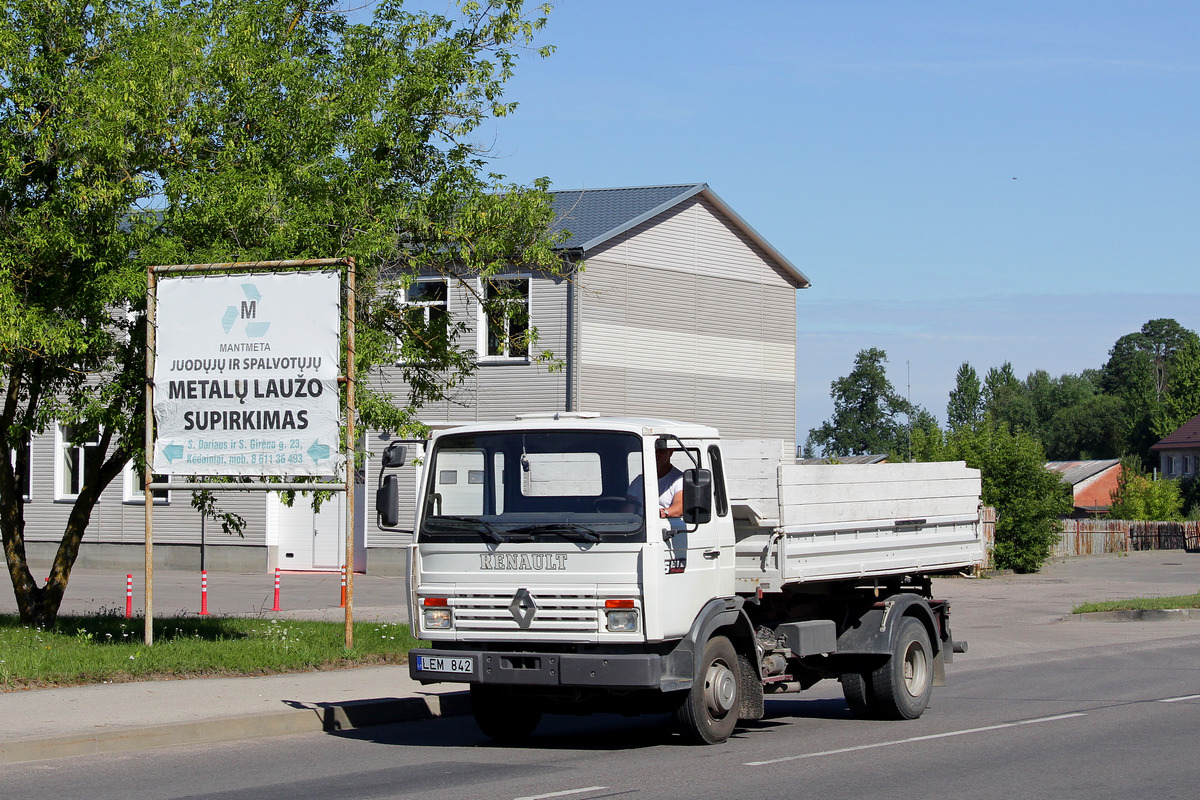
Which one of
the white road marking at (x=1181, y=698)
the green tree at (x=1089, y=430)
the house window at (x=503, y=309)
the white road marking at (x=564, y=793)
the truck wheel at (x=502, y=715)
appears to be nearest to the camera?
the white road marking at (x=564, y=793)

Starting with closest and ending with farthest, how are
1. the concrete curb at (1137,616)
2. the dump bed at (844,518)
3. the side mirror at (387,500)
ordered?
the side mirror at (387,500), the dump bed at (844,518), the concrete curb at (1137,616)

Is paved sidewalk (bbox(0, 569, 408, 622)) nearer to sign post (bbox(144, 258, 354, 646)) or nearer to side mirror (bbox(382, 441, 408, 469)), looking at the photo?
sign post (bbox(144, 258, 354, 646))

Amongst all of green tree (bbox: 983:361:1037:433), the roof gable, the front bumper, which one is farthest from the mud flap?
green tree (bbox: 983:361:1037:433)

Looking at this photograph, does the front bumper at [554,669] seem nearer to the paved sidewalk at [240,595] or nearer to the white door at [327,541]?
the paved sidewalk at [240,595]

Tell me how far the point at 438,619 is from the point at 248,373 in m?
5.33

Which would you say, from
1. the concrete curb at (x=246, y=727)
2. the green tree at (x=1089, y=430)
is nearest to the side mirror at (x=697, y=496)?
the concrete curb at (x=246, y=727)

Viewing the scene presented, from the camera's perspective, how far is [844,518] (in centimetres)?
1155

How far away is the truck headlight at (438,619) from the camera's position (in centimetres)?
1022

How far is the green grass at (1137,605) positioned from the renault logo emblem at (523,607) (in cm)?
1715

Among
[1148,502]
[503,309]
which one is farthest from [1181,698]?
[1148,502]

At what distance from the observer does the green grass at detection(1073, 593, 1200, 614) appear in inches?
966

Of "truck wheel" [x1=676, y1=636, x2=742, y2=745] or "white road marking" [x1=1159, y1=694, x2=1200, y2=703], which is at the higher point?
"truck wheel" [x1=676, y1=636, x2=742, y2=745]

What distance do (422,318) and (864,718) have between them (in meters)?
7.94

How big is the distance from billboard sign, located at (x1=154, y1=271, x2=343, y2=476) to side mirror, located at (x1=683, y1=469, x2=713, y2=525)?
577 cm
